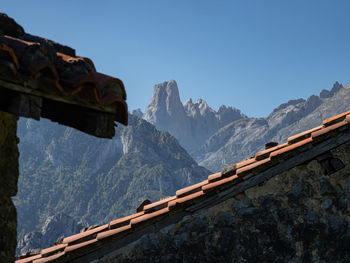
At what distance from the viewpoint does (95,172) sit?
15400cm

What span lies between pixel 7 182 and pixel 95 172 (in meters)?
153

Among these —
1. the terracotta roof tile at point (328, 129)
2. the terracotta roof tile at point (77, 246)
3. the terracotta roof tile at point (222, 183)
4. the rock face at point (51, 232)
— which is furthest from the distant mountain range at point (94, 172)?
the terracotta roof tile at point (328, 129)

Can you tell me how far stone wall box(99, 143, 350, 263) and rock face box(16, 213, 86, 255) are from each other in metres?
79.8

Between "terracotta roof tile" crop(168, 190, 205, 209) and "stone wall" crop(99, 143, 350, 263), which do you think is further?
"terracotta roof tile" crop(168, 190, 205, 209)

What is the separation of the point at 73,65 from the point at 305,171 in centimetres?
284

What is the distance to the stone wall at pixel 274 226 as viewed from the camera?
4703 mm

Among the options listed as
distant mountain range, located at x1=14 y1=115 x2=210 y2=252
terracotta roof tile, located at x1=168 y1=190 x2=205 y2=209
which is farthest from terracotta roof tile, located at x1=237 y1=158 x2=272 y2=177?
distant mountain range, located at x1=14 y1=115 x2=210 y2=252

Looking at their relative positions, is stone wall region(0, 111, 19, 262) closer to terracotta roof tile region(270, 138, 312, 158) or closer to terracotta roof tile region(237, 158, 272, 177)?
terracotta roof tile region(237, 158, 272, 177)

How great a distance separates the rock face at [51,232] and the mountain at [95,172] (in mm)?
39925

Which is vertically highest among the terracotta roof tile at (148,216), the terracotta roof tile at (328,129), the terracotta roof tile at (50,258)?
the terracotta roof tile at (328,129)

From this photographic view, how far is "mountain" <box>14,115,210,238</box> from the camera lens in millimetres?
138750

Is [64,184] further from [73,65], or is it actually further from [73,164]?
[73,65]

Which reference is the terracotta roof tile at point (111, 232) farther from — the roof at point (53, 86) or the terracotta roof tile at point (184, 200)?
the roof at point (53, 86)

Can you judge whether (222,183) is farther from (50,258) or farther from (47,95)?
(47,95)
